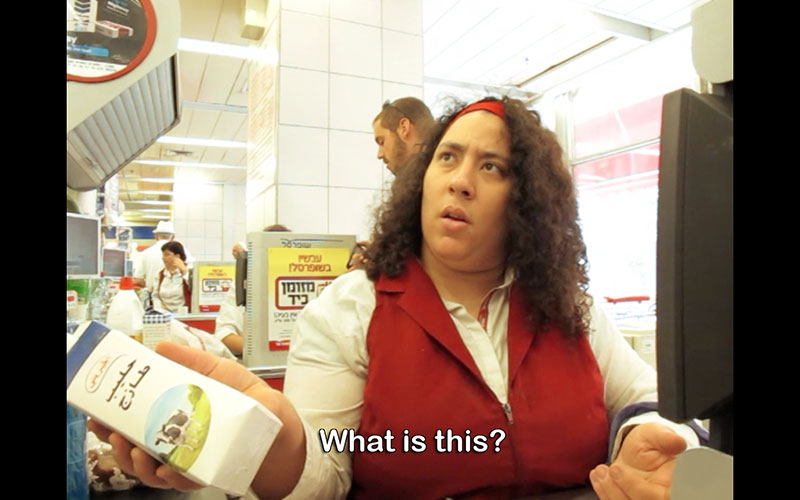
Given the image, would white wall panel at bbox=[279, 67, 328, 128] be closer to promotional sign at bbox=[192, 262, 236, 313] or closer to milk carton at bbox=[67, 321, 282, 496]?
promotional sign at bbox=[192, 262, 236, 313]

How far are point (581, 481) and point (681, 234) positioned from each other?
2.66ft

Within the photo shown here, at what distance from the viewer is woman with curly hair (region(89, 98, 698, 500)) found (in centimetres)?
98

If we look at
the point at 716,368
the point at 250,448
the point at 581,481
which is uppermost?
the point at 716,368

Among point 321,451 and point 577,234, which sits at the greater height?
point 577,234

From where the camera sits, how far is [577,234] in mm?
1356

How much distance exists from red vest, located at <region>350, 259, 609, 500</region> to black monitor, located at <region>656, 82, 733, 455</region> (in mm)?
612

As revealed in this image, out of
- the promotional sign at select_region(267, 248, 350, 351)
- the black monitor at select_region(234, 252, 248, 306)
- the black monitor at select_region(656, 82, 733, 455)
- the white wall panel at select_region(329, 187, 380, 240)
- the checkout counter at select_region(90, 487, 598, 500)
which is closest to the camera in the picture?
the black monitor at select_region(656, 82, 733, 455)

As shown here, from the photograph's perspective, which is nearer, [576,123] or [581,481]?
[581,481]

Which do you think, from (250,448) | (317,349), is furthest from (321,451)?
(250,448)

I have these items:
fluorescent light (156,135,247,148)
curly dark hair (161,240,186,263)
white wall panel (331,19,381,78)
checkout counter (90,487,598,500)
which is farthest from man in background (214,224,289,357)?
fluorescent light (156,135,247,148)

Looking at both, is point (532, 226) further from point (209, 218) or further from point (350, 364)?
point (209, 218)

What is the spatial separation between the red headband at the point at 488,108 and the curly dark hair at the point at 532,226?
0.06 feet

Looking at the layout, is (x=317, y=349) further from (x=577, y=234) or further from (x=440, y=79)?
(x=440, y=79)
